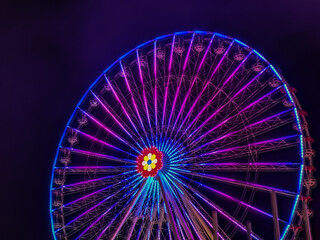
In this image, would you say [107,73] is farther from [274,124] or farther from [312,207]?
[312,207]

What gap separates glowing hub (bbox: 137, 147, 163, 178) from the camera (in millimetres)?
19906

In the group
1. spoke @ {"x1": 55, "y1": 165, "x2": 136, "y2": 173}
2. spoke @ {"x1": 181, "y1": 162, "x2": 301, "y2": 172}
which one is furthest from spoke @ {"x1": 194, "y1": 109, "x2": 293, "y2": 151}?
spoke @ {"x1": 55, "y1": 165, "x2": 136, "y2": 173}

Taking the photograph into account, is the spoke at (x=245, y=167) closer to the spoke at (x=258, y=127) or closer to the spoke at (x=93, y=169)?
the spoke at (x=258, y=127)

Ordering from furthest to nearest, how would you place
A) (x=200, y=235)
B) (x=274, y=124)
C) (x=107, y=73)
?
1. (x=107, y=73)
2. (x=274, y=124)
3. (x=200, y=235)

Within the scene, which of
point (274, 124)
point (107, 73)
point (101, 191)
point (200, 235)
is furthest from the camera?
point (107, 73)

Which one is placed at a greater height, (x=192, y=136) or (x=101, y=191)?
(x=192, y=136)

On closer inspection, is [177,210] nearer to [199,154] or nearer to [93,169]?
[199,154]

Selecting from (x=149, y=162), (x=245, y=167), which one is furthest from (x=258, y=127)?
(x=149, y=162)

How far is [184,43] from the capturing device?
888 inches

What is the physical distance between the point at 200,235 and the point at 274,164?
4223 millimetres

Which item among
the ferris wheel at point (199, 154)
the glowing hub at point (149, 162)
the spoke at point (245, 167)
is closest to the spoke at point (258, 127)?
the ferris wheel at point (199, 154)

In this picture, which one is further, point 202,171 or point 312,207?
point 202,171

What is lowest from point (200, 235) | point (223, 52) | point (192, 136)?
point (200, 235)

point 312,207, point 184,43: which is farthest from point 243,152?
point 184,43
